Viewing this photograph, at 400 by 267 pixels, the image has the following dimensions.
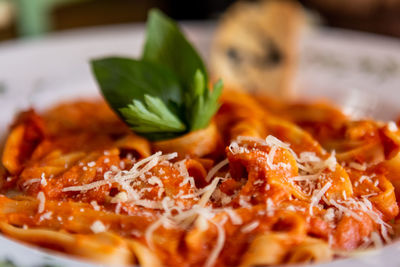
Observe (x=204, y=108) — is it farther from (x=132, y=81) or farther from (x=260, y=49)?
(x=260, y=49)

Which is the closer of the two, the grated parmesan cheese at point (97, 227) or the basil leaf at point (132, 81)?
the grated parmesan cheese at point (97, 227)

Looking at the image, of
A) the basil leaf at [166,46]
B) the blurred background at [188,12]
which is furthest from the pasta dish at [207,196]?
the blurred background at [188,12]

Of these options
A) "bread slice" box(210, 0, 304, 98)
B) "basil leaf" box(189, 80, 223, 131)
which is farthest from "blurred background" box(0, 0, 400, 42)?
"basil leaf" box(189, 80, 223, 131)

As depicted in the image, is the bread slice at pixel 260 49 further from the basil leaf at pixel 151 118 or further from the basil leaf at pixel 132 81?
the basil leaf at pixel 151 118

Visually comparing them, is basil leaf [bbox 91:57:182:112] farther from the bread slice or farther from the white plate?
the bread slice

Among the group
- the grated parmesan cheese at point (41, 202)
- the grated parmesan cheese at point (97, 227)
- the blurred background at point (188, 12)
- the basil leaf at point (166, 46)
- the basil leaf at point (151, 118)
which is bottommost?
the blurred background at point (188, 12)

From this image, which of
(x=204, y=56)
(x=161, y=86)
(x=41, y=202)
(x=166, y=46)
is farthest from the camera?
(x=204, y=56)

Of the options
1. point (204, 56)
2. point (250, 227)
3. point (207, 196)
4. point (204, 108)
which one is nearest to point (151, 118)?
point (204, 108)
